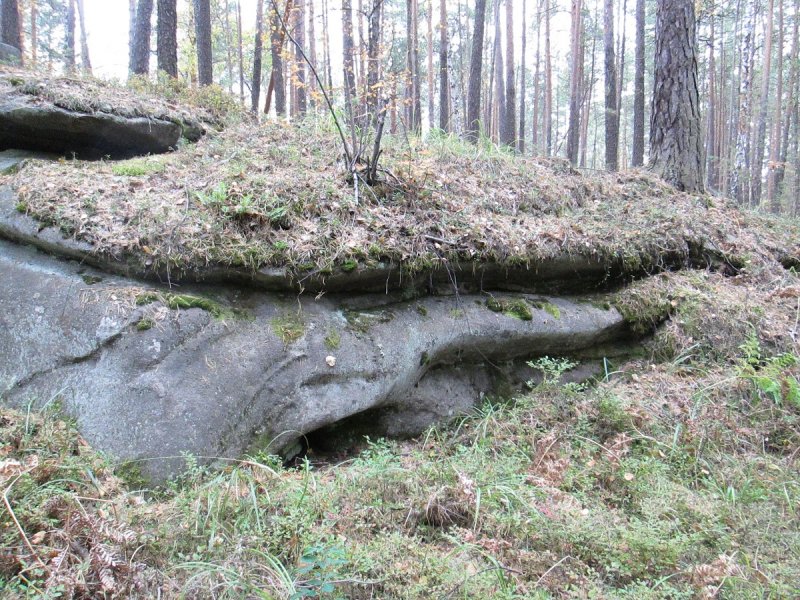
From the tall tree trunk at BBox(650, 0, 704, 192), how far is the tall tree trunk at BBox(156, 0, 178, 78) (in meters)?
8.72

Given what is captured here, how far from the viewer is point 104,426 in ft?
11.4

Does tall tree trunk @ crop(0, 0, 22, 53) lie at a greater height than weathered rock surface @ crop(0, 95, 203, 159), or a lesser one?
greater

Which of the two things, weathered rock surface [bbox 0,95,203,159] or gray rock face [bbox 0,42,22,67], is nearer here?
weathered rock surface [bbox 0,95,203,159]

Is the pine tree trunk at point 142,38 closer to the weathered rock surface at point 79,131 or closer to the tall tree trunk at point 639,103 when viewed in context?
the weathered rock surface at point 79,131

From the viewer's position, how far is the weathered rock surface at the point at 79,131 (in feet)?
18.6

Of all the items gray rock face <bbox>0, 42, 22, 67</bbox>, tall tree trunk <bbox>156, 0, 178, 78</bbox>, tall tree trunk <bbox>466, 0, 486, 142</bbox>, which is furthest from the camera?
tall tree trunk <bbox>466, 0, 486, 142</bbox>

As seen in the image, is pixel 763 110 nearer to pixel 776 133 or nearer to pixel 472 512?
pixel 776 133

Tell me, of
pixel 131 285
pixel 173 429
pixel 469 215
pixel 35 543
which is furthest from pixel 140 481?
pixel 469 215

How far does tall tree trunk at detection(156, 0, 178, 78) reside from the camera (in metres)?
9.30

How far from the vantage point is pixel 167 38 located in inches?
374

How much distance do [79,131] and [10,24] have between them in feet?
32.0

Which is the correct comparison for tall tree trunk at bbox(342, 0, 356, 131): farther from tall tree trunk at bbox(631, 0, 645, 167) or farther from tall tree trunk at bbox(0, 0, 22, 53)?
tall tree trunk at bbox(631, 0, 645, 167)

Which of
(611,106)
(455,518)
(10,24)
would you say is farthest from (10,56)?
(611,106)

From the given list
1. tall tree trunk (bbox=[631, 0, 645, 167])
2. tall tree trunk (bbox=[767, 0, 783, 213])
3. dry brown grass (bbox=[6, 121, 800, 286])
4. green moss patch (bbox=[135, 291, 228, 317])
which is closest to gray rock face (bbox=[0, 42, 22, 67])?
dry brown grass (bbox=[6, 121, 800, 286])
